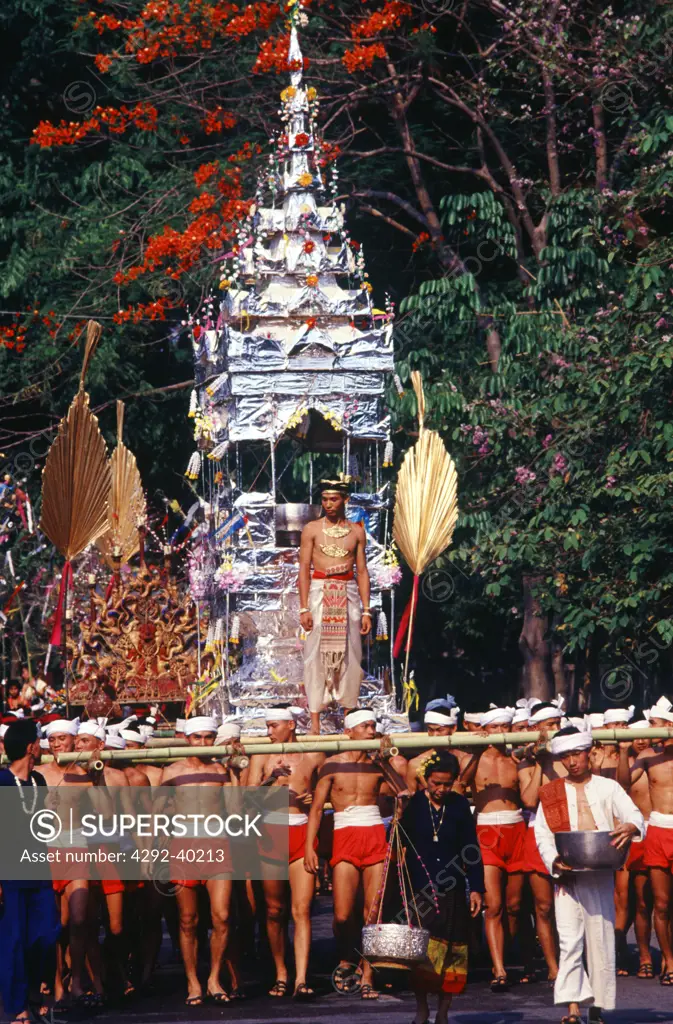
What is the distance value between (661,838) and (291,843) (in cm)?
250

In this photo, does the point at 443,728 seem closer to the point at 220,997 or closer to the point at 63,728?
the point at 220,997

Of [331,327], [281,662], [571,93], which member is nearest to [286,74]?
[571,93]

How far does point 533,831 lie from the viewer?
42.4ft

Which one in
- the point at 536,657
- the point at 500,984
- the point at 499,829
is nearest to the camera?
the point at 500,984

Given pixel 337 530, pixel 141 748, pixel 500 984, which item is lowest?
pixel 500 984

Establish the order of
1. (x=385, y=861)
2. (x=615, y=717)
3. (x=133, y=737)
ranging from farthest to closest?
(x=615, y=717) < (x=133, y=737) < (x=385, y=861)

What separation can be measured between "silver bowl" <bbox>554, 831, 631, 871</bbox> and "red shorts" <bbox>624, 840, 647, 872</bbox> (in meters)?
2.35

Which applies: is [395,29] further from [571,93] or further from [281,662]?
[281,662]

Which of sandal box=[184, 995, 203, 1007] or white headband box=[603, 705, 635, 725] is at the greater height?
white headband box=[603, 705, 635, 725]

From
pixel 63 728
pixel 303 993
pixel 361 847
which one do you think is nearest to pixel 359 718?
pixel 361 847

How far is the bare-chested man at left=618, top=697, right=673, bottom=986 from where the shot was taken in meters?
13.1

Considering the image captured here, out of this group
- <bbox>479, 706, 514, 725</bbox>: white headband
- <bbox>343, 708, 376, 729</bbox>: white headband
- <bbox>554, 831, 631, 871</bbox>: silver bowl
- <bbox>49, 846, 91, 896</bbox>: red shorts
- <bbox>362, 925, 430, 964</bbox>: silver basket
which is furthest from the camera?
<bbox>479, 706, 514, 725</bbox>: white headband

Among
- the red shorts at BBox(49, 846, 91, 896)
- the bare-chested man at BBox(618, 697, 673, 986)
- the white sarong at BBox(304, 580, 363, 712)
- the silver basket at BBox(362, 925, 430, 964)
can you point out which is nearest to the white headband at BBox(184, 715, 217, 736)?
the red shorts at BBox(49, 846, 91, 896)

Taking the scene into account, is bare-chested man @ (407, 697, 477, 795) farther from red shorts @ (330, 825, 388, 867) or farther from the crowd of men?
red shorts @ (330, 825, 388, 867)
